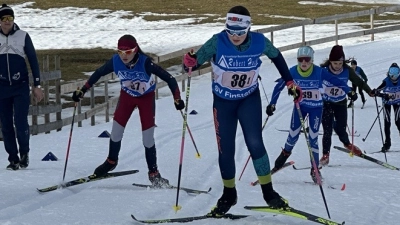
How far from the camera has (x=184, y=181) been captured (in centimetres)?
806

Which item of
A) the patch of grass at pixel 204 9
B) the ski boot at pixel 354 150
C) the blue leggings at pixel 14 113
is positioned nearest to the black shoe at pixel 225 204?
the blue leggings at pixel 14 113

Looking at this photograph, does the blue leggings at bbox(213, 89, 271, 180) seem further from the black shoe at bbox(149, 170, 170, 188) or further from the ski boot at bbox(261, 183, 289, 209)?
the black shoe at bbox(149, 170, 170, 188)

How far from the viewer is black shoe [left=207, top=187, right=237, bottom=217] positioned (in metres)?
6.31

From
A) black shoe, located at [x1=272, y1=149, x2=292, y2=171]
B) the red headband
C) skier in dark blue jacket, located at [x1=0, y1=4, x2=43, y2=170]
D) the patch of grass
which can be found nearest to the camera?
the red headband

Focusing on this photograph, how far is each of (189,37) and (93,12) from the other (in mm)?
11020

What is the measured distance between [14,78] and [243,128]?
125 inches

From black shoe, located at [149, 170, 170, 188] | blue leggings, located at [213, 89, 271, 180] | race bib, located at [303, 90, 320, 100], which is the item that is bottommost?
black shoe, located at [149, 170, 170, 188]

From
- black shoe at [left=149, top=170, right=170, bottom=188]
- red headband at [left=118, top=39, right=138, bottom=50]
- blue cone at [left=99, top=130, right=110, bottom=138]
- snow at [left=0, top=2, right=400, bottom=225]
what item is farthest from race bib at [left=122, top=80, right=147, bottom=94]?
blue cone at [left=99, top=130, right=110, bottom=138]

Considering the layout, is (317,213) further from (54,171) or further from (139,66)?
(54,171)

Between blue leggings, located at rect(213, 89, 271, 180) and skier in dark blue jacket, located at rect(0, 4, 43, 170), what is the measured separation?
284 cm

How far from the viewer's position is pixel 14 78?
325 inches

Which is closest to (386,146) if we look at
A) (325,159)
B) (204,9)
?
(325,159)

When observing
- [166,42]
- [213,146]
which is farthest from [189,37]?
[213,146]

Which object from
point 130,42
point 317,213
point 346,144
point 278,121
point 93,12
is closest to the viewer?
point 317,213
